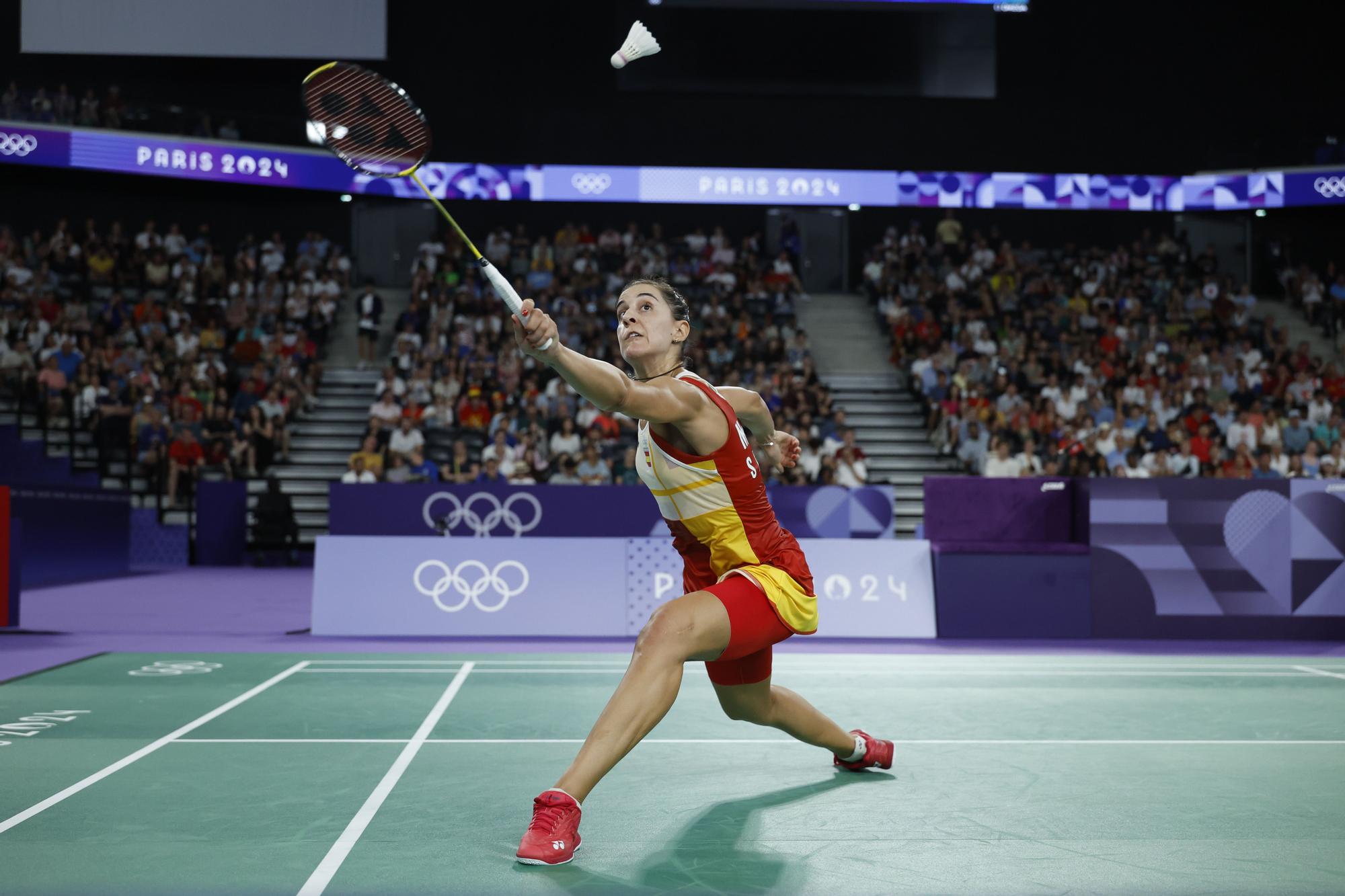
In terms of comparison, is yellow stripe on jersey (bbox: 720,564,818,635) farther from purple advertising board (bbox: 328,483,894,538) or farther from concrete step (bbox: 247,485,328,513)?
concrete step (bbox: 247,485,328,513)

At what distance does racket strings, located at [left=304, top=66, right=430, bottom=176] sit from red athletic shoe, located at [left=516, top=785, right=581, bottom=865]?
85.8 inches

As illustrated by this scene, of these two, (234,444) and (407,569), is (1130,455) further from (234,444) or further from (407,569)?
(234,444)

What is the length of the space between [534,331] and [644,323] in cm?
73

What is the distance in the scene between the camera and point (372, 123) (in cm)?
423

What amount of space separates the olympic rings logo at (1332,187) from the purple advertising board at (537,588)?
53.8ft

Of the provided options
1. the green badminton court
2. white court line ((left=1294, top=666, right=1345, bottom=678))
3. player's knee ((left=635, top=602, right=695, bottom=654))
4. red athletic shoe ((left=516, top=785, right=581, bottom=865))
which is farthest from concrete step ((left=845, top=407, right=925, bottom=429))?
red athletic shoe ((left=516, top=785, right=581, bottom=865))

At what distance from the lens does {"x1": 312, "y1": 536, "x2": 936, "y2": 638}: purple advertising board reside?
911 centimetres

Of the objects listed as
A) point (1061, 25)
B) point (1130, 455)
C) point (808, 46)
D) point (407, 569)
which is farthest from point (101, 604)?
point (1061, 25)

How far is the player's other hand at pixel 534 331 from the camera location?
9.70 feet

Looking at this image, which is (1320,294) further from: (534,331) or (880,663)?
(534,331)

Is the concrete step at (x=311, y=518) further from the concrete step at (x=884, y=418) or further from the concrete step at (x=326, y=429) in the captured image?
the concrete step at (x=884, y=418)

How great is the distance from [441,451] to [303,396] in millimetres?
3425

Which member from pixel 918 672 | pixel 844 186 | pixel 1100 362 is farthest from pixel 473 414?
pixel 844 186

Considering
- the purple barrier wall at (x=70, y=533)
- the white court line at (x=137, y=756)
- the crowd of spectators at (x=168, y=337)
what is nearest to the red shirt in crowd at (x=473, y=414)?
the crowd of spectators at (x=168, y=337)
